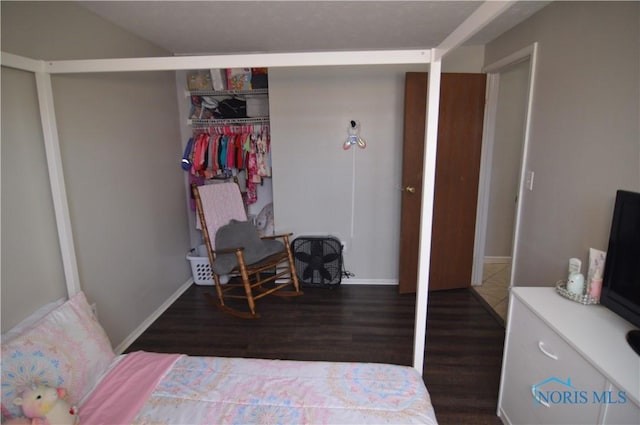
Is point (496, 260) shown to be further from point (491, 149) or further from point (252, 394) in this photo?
point (252, 394)

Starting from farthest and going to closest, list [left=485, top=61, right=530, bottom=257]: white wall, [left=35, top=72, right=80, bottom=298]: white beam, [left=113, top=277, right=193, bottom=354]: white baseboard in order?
[left=485, top=61, right=530, bottom=257]: white wall, [left=113, top=277, right=193, bottom=354]: white baseboard, [left=35, top=72, right=80, bottom=298]: white beam

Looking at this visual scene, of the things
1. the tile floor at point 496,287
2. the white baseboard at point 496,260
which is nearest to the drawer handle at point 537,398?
the tile floor at point 496,287

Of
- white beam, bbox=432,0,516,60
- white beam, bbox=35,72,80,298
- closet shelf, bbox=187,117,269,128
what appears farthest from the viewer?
closet shelf, bbox=187,117,269,128

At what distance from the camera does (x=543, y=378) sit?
1466 millimetres

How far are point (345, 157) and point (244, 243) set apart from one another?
1256 millimetres

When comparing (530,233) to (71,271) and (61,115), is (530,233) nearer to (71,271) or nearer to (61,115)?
(71,271)

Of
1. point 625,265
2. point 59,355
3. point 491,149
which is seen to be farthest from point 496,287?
point 59,355

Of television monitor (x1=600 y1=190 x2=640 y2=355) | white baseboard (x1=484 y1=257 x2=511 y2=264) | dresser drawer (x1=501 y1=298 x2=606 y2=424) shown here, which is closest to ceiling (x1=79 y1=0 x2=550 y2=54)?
television monitor (x1=600 y1=190 x2=640 y2=355)

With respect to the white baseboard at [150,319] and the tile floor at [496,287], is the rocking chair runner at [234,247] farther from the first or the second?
the tile floor at [496,287]

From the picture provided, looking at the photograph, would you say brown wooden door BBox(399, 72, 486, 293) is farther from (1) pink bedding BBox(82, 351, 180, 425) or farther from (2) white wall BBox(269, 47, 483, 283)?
(1) pink bedding BBox(82, 351, 180, 425)

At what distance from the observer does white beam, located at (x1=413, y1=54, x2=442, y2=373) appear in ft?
4.67

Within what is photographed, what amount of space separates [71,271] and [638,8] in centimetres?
298

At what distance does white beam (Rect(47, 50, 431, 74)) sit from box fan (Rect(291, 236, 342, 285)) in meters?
2.10
